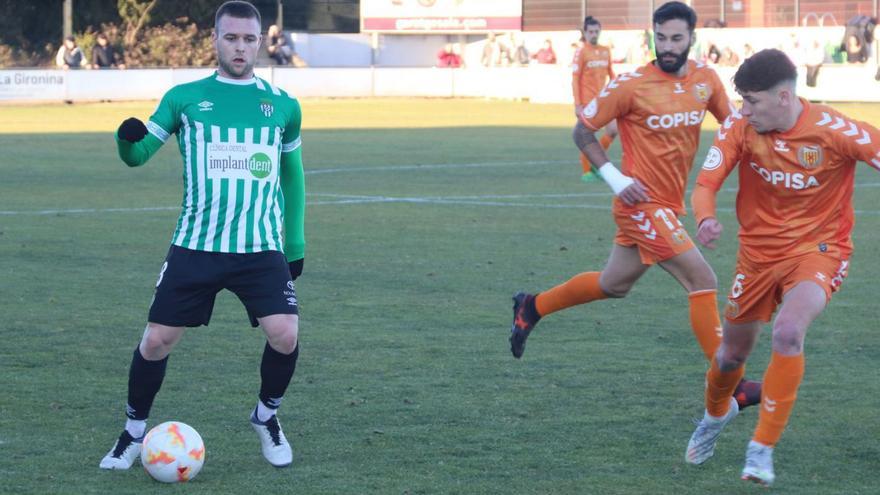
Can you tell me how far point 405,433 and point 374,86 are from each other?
39637 mm

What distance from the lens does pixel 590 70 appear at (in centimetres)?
2025

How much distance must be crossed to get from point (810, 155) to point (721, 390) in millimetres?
1042

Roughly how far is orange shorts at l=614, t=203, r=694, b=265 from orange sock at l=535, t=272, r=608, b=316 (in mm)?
458

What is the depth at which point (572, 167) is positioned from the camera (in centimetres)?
2152

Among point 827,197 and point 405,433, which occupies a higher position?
point 827,197

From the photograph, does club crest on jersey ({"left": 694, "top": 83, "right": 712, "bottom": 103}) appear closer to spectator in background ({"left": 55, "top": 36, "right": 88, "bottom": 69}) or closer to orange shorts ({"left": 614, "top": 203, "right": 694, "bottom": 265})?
orange shorts ({"left": 614, "top": 203, "right": 694, "bottom": 265})

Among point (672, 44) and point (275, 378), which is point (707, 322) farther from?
point (275, 378)

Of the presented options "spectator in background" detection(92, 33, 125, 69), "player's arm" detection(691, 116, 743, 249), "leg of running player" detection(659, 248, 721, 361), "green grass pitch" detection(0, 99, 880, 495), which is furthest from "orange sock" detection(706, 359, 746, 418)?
"spectator in background" detection(92, 33, 125, 69)

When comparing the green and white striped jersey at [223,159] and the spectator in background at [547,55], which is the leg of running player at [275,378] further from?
the spectator in background at [547,55]

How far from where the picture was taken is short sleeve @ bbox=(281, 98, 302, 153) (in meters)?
5.95

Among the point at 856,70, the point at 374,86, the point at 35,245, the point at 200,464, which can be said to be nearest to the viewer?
the point at 200,464

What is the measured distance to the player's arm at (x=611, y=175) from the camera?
24.3 ft

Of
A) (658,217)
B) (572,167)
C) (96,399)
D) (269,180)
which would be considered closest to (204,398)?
(96,399)

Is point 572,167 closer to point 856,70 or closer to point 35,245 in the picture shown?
point 35,245
